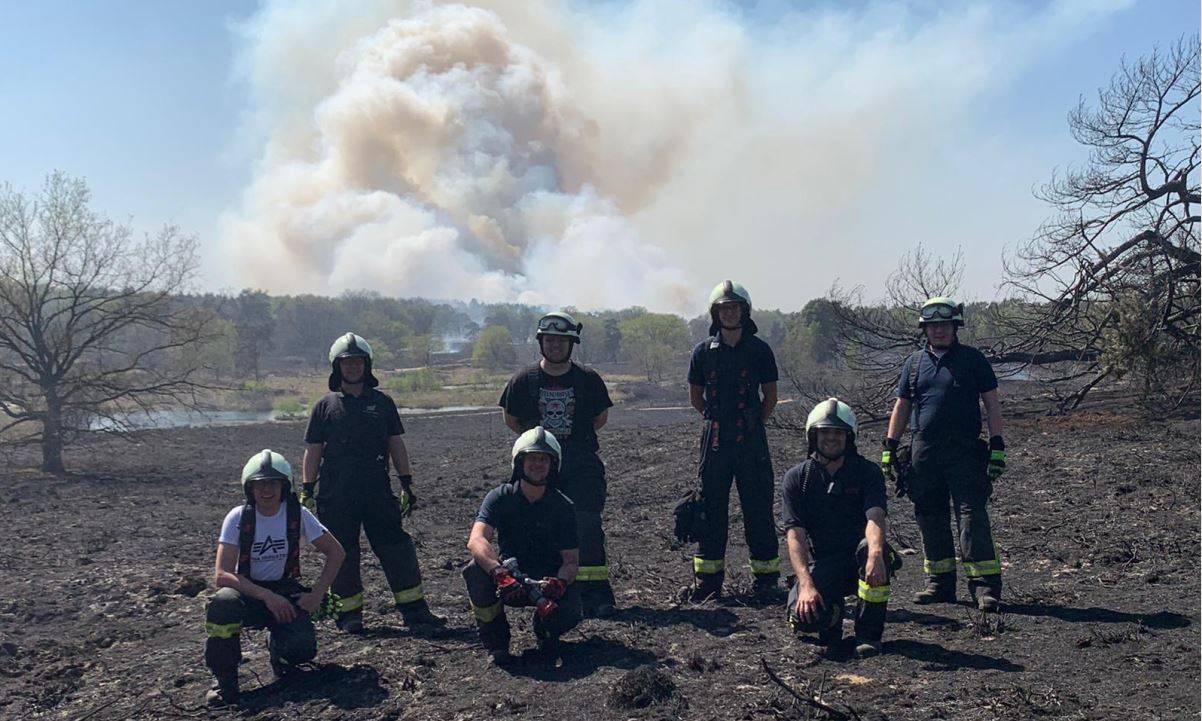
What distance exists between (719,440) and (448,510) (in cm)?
814

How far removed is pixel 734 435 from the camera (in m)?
6.25

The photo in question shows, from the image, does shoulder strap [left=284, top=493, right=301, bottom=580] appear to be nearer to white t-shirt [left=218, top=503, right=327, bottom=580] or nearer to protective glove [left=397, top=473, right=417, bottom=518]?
white t-shirt [left=218, top=503, right=327, bottom=580]

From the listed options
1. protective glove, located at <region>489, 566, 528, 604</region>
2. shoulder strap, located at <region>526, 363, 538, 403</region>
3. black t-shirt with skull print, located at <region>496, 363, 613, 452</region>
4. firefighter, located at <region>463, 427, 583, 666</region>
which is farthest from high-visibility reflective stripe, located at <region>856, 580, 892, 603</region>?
shoulder strap, located at <region>526, 363, 538, 403</region>

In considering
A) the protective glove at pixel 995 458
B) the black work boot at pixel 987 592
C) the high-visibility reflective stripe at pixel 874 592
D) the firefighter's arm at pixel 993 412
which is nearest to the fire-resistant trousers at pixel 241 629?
the high-visibility reflective stripe at pixel 874 592

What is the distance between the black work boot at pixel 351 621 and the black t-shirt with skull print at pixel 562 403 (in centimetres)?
170

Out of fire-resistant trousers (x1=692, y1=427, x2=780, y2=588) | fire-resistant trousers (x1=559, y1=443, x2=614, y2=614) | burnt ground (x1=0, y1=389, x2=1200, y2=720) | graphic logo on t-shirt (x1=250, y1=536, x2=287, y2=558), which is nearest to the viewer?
burnt ground (x1=0, y1=389, x2=1200, y2=720)

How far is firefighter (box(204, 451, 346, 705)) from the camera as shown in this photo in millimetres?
4996

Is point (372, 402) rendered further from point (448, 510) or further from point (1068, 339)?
point (1068, 339)

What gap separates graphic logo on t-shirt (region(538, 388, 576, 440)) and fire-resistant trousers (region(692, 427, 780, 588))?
100 centimetres

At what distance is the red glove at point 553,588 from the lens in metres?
4.95

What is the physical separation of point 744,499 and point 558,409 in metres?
1.43

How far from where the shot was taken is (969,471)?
5.77 metres

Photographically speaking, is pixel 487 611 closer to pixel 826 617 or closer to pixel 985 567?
pixel 826 617

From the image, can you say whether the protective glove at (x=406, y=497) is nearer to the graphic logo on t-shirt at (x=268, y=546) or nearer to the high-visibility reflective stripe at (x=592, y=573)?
the graphic logo on t-shirt at (x=268, y=546)
